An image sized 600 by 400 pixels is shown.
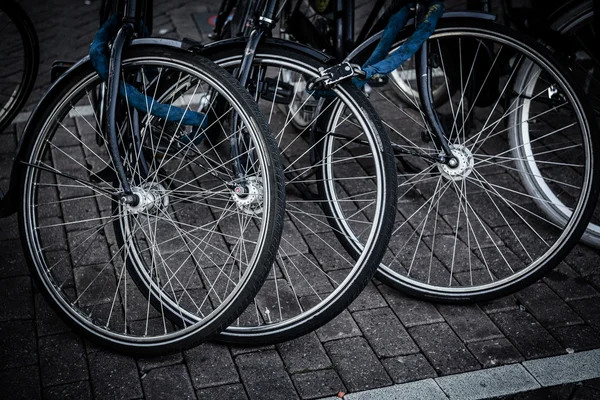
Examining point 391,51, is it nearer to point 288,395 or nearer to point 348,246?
point 348,246

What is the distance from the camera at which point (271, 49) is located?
311 centimetres

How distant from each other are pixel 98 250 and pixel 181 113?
3.71ft

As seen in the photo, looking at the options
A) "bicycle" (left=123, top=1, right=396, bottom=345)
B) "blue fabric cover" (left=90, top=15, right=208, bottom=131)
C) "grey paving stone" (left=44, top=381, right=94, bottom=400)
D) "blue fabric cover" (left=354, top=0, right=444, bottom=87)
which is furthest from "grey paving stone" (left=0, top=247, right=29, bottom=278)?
"blue fabric cover" (left=354, top=0, right=444, bottom=87)

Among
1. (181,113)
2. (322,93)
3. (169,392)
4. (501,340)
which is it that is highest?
(322,93)

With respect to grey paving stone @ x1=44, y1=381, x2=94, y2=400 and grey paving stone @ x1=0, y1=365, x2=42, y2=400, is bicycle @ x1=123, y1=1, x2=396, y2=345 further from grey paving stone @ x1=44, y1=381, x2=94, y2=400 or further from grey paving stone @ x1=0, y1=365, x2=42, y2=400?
grey paving stone @ x1=0, y1=365, x2=42, y2=400

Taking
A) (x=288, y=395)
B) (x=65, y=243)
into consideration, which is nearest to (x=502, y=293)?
(x=288, y=395)

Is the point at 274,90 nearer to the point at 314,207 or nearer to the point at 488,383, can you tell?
the point at 314,207

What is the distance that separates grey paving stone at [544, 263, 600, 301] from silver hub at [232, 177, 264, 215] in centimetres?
156

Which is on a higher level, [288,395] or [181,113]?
[181,113]

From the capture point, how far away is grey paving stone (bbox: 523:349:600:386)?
316cm

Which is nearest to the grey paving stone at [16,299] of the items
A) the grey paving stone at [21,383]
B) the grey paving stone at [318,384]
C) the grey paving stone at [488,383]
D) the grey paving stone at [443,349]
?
the grey paving stone at [21,383]

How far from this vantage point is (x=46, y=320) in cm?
338

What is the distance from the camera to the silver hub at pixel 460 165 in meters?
3.41

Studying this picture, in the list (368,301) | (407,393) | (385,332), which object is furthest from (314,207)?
(407,393)
